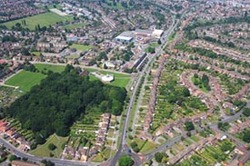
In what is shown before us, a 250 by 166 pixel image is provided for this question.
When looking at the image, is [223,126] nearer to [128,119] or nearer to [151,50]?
[128,119]

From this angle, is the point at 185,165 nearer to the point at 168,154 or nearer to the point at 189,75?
the point at 168,154

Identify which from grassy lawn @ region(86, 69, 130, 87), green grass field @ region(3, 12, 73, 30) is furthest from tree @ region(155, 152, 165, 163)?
green grass field @ region(3, 12, 73, 30)

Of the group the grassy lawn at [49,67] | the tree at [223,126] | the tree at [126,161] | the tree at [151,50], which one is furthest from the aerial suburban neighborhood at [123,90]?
the grassy lawn at [49,67]

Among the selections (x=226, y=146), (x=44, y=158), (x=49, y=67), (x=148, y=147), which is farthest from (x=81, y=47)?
(x=226, y=146)

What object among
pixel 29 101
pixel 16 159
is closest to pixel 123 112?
pixel 29 101

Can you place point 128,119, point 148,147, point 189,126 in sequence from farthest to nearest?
point 128,119 < point 189,126 < point 148,147
